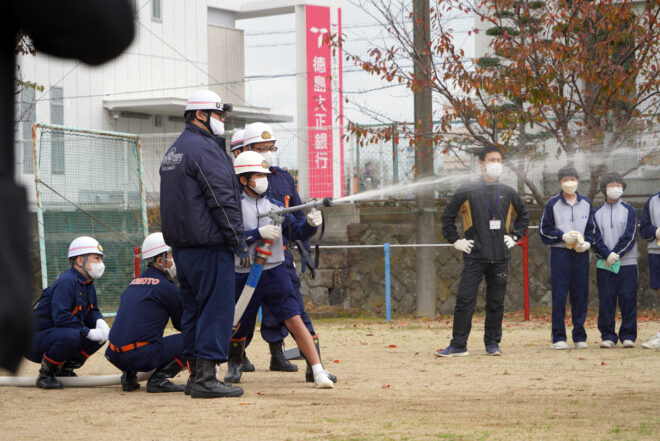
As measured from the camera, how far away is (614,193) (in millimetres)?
9508

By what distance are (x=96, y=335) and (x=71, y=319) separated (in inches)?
8.7

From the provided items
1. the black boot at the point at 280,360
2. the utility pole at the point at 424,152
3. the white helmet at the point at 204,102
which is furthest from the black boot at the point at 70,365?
the utility pole at the point at 424,152

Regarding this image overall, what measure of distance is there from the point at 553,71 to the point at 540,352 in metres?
4.84

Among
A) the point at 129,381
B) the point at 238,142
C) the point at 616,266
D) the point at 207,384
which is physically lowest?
the point at 129,381

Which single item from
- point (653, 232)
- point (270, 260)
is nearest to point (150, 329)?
point (270, 260)

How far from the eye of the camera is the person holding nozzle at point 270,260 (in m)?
6.55

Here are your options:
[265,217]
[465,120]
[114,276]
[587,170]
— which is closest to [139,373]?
[265,217]

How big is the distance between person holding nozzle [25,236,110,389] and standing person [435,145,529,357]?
3.40 m

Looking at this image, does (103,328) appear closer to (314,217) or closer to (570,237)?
(314,217)

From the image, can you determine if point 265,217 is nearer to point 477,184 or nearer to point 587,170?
point 477,184

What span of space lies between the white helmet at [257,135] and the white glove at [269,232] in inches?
39.9

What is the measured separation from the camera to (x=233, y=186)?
6059mm

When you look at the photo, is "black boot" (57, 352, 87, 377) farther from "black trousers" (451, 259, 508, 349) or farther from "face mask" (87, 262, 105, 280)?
"black trousers" (451, 259, 508, 349)

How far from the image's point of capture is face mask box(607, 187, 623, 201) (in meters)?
9.51
